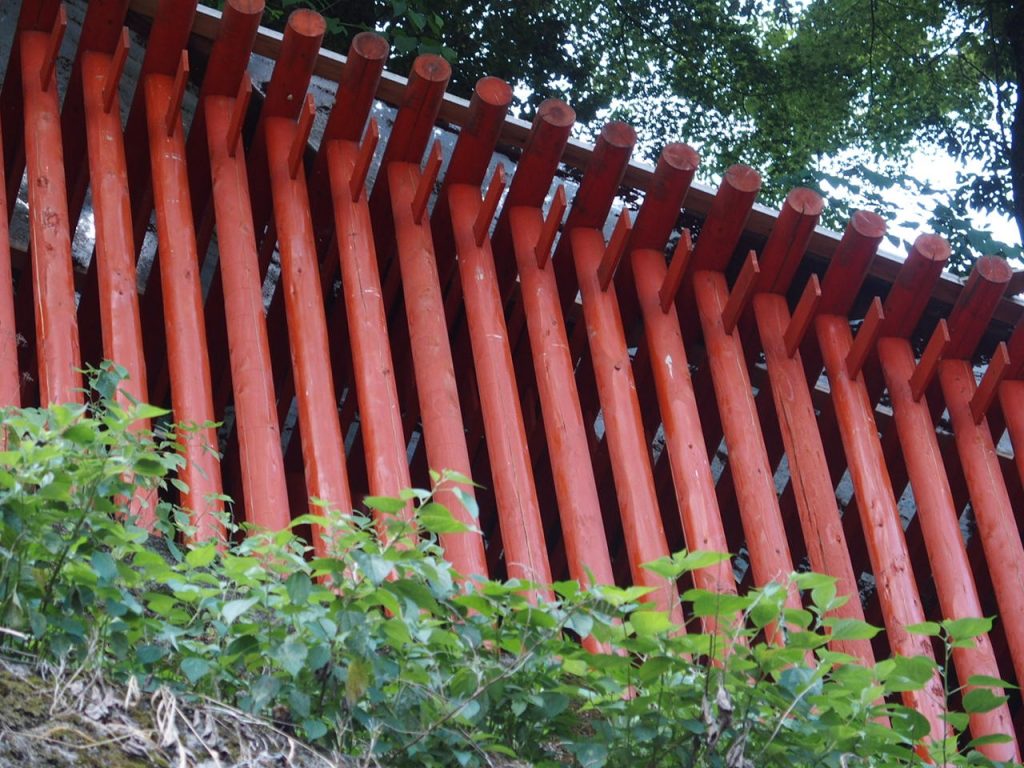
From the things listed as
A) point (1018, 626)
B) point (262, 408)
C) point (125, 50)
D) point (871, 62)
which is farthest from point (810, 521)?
point (871, 62)

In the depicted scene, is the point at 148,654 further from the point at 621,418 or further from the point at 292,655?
the point at 621,418

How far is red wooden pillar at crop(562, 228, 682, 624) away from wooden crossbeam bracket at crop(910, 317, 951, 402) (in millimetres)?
842

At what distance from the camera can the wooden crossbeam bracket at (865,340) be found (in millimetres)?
3918

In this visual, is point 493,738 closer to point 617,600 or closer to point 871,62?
point 617,600

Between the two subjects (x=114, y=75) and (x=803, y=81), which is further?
(x=803, y=81)

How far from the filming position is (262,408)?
3445 mm

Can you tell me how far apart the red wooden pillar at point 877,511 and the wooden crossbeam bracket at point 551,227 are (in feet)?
2.69

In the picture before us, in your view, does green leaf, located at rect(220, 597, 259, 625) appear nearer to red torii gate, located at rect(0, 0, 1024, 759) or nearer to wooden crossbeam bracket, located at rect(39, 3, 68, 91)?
red torii gate, located at rect(0, 0, 1024, 759)

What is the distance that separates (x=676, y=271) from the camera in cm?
391

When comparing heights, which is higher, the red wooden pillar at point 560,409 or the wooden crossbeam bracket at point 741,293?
the wooden crossbeam bracket at point 741,293

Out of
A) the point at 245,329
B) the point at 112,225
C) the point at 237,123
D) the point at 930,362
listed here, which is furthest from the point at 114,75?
the point at 930,362

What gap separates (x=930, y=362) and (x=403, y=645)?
2.50 meters

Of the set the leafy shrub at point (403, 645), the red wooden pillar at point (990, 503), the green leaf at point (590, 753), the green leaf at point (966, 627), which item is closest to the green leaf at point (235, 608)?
the leafy shrub at point (403, 645)

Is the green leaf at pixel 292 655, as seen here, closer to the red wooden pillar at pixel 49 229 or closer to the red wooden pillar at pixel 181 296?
the red wooden pillar at pixel 181 296
